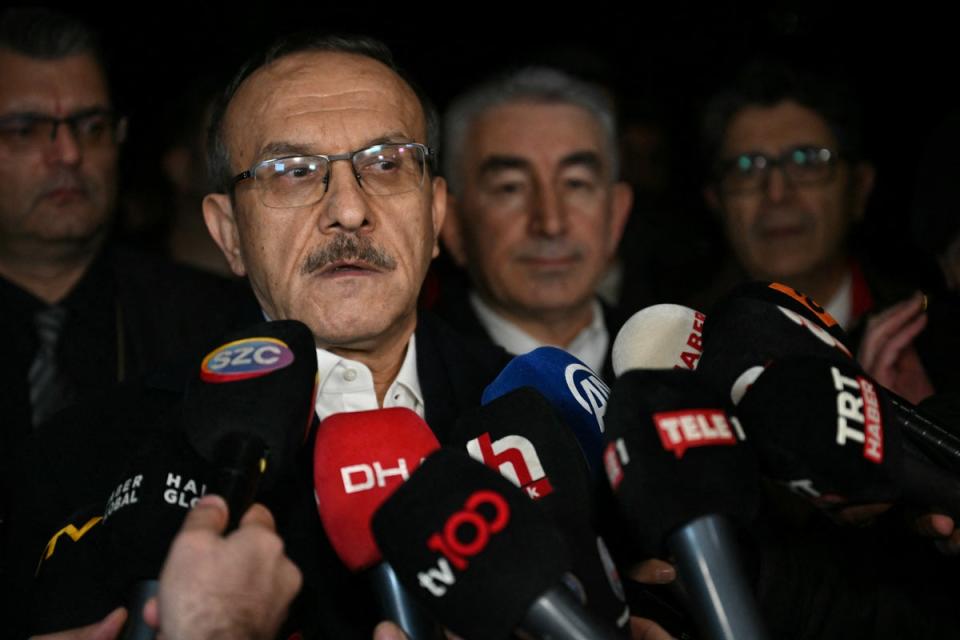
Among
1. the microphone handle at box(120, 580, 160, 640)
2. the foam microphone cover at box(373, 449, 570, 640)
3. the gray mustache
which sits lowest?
the microphone handle at box(120, 580, 160, 640)

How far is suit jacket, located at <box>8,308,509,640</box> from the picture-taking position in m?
1.55

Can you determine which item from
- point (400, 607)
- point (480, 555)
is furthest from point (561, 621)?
Result: point (400, 607)

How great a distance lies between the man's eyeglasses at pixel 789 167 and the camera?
2.91 meters

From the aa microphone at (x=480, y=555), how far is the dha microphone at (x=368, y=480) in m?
0.10

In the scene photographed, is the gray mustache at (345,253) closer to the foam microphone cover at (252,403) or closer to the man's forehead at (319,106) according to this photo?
the man's forehead at (319,106)

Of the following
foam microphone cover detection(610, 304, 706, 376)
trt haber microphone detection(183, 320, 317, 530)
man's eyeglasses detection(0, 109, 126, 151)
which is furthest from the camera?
man's eyeglasses detection(0, 109, 126, 151)

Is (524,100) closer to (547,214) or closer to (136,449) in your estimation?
(547,214)

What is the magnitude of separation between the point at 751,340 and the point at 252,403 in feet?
1.83

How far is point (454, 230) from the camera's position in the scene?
115 inches

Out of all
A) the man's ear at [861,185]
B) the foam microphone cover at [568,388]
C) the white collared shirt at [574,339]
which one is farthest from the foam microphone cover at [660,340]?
the man's ear at [861,185]

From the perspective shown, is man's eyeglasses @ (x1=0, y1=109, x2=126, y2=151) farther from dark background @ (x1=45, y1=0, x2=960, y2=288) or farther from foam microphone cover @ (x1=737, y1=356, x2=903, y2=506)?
foam microphone cover @ (x1=737, y1=356, x2=903, y2=506)

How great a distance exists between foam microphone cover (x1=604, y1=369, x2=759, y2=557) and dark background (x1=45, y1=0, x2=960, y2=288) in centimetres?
256

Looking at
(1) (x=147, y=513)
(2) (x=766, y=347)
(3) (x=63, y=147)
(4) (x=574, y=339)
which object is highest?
(2) (x=766, y=347)

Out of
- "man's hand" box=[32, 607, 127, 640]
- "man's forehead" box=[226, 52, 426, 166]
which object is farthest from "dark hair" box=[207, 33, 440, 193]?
"man's hand" box=[32, 607, 127, 640]
